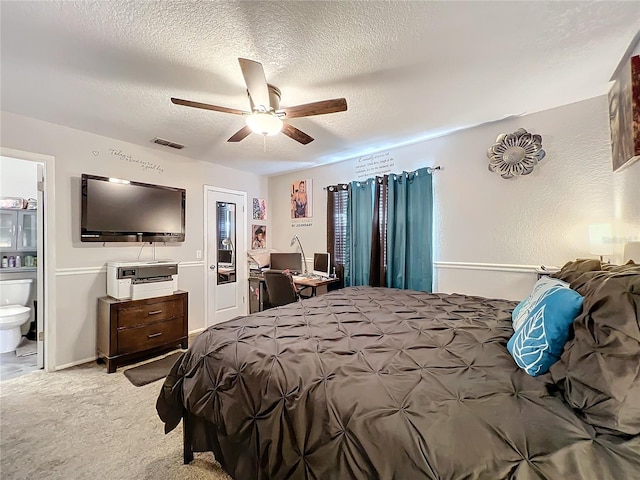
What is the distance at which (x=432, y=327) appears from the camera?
1.63 meters

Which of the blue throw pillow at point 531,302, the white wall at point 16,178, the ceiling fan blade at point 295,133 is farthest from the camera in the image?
the white wall at point 16,178

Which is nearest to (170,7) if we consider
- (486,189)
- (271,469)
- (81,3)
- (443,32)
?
(81,3)

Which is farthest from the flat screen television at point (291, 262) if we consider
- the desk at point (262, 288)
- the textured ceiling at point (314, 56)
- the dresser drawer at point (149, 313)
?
the textured ceiling at point (314, 56)

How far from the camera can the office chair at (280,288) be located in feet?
11.0

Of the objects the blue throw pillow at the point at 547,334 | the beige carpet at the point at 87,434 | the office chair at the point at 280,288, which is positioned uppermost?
the blue throw pillow at the point at 547,334

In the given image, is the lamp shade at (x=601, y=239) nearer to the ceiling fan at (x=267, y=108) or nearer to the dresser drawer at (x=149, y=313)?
the ceiling fan at (x=267, y=108)

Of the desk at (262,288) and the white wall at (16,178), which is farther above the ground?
the white wall at (16,178)

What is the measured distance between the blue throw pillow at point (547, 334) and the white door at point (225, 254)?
3.97 meters

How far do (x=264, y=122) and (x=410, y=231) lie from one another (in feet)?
7.16

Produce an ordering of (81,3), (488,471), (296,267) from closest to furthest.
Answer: (488,471)
(81,3)
(296,267)

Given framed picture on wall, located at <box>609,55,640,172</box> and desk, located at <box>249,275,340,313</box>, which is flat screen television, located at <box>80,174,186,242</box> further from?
framed picture on wall, located at <box>609,55,640,172</box>

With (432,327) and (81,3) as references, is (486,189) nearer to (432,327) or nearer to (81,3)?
Result: (432,327)

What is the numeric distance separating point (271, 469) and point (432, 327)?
110 centimetres

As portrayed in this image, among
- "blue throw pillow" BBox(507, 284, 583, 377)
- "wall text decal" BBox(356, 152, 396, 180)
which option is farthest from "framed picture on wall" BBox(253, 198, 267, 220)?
"blue throw pillow" BBox(507, 284, 583, 377)
